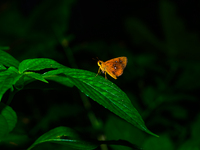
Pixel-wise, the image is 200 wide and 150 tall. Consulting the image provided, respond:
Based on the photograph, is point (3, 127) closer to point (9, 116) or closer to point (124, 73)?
point (9, 116)

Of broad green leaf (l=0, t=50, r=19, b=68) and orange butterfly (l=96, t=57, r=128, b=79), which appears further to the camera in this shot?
orange butterfly (l=96, t=57, r=128, b=79)

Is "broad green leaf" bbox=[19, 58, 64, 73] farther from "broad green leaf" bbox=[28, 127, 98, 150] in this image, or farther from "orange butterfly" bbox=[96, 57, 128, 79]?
"orange butterfly" bbox=[96, 57, 128, 79]

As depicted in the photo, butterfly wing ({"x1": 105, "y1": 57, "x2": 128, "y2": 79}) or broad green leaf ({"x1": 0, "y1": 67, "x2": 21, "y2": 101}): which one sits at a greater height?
broad green leaf ({"x1": 0, "y1": 67, "x2": 21, "y2": 101})

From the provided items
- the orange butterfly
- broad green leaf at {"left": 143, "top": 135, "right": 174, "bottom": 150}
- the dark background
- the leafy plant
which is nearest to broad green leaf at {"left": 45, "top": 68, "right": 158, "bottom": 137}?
the leafy plant

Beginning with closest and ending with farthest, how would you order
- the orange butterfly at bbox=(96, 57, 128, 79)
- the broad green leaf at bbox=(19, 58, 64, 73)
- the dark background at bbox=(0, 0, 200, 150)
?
1. the broad green leaf at bbox=(19, 58, 64, 73)
2. the orange butterfly at bbox=(96, 57, 128, 79)
3. the dark background at bbox=(0, 0, 200, 150)

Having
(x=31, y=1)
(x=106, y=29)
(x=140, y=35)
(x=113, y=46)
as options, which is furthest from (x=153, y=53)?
(x=31, y=1)

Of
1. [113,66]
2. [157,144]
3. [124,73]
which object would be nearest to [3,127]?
[113,66]

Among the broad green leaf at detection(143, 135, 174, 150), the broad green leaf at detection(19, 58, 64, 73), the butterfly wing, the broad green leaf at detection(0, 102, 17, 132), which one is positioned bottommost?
the broad green leaf at detection(143, 135, 174, 150)

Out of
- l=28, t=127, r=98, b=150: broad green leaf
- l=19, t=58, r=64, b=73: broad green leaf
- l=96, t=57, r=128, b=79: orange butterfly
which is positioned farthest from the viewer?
l=96, t=57, r=128, b=79: orange butterfly
